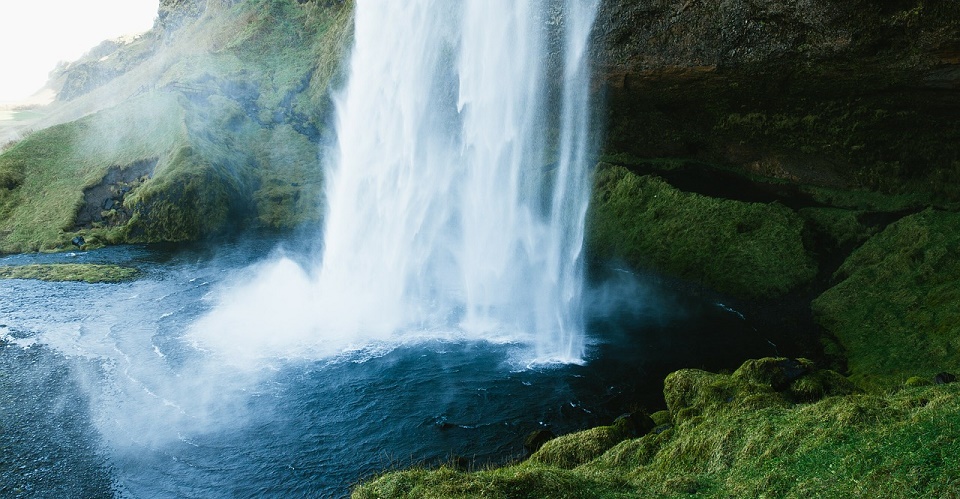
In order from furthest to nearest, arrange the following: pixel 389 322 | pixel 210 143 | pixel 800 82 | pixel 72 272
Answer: pixel 210 143
pixel 72 272
pixel 800 82
pixel 389 322

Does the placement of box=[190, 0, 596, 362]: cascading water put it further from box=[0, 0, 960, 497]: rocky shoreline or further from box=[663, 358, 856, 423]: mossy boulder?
box=[663, 358, 856, 423]: mossy boulder

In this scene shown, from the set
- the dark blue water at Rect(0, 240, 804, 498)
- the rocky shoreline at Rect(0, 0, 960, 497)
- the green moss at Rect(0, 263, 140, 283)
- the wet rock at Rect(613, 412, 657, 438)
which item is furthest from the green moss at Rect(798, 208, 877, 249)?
the green moss at Rect(0, 263, 140, 283)

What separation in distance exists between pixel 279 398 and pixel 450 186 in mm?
18961

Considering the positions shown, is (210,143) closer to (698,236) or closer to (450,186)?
(450,186)

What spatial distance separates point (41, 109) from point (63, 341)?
96.6 metres

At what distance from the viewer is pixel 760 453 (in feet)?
46.0

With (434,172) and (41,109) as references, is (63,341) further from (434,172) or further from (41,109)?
(41,109)

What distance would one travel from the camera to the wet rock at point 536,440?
20000mm

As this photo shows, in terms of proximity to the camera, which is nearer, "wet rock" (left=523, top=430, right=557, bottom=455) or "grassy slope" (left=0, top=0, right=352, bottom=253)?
"wet rock" (left=523, top=430, right=557, bottom=455)

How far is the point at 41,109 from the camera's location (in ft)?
343

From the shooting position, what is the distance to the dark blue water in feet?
62.0

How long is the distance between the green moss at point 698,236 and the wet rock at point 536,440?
→ 18112mm

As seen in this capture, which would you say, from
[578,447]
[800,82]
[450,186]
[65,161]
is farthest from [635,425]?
[65,161]

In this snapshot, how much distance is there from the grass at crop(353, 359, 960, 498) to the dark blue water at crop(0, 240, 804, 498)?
14.9 ft
